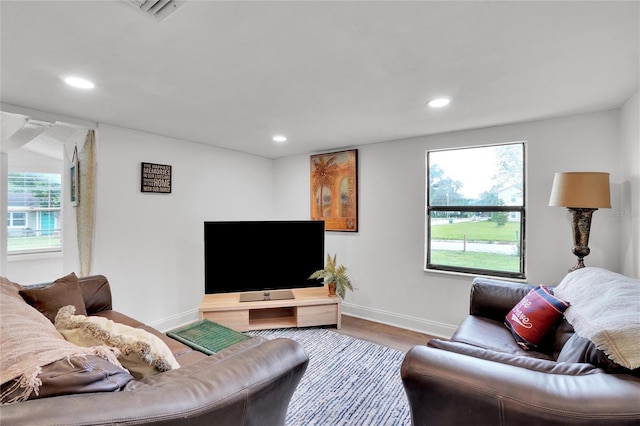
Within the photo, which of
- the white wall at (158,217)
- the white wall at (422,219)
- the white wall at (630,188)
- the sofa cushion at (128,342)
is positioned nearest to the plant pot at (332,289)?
the white wall at (422,219)

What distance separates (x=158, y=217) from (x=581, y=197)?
156 inches

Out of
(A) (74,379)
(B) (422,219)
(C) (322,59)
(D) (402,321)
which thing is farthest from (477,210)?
(A) (74,379)

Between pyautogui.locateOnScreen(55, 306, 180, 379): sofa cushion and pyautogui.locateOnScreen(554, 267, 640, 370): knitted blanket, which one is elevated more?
pyautogui.locateOnScreen(554, 267, 640, 370): knitted blanket

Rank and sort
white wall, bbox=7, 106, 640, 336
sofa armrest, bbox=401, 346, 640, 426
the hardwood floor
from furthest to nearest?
1. the hardwood floor
2. white wall, bbox=7, 106, 640, 336
3. sofa armrest, bbox=401, 346, 640, 426

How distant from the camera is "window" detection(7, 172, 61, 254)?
414 centimetres

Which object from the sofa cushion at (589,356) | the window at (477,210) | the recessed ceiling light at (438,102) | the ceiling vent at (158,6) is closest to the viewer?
the sofa cushion at (589,356)

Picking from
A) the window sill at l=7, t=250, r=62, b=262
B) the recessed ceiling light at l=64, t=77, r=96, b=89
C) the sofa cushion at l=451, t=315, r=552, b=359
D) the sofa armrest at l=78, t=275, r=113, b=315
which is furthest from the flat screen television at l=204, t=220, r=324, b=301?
the window sill at l=7, t=250, r=62, b=262

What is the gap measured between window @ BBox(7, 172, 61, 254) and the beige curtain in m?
2.14

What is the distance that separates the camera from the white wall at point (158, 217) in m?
2.93

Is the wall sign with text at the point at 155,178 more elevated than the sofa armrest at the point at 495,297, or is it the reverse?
the wall sign with text at the point at 155,178

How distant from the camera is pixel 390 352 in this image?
9.21ft

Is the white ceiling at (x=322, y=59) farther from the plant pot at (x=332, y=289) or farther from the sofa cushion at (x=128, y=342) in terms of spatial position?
the plant pot at (x=332, y=289)

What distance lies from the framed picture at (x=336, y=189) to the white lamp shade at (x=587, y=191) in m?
2.16

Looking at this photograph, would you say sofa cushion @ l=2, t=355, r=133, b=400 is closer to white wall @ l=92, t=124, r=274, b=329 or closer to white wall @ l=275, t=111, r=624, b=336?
white wall @ l=92, t=124, r=274, b=329
